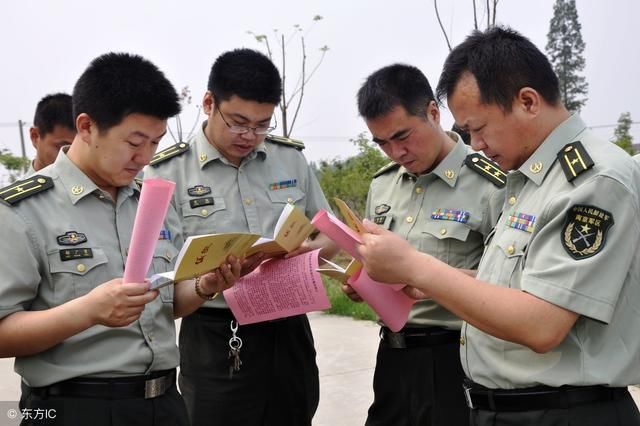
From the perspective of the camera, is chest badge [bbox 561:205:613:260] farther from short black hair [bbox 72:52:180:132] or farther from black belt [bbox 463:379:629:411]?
short black hair [bbox 72:52:180:132]

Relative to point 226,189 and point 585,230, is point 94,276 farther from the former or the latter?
point 585,230

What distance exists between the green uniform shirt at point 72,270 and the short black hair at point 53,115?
1.42 m

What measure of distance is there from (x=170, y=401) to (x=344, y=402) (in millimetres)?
2259

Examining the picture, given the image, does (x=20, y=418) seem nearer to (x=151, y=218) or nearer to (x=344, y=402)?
(x=151, y=218)

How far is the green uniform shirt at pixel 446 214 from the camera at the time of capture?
7.15 ft

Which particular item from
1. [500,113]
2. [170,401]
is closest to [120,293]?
[170,401]

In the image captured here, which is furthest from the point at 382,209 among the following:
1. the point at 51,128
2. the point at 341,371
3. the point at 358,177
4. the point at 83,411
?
the point at 358,177

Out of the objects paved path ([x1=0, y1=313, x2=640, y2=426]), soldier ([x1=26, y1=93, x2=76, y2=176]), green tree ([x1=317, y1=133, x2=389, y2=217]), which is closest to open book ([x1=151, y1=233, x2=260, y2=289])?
soldier ([x1=26, y1=93, x2=76, y2=176])

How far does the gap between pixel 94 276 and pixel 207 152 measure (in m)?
0.97

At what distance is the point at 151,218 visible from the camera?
4.58 ft

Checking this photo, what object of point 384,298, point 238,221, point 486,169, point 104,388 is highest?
point 486,169

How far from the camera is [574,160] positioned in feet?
4.69

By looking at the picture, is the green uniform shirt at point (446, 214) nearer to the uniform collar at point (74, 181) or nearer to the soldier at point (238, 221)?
the soldier at point (238, 221)

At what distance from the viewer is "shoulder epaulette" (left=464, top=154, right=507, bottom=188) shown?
2225 mm
